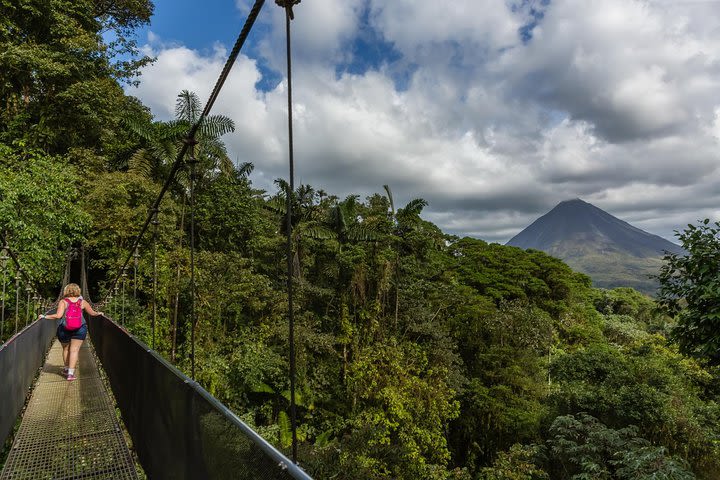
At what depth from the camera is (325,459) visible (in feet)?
26.1

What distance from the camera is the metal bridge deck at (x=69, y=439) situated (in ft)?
7.26

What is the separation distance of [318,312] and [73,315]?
36.4 ft

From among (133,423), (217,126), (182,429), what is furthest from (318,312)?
(182,429)

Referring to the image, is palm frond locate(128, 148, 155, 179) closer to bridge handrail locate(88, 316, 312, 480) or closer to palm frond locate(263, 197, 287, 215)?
palm frond locate(263, 197, 287, 215)

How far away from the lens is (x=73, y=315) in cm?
400

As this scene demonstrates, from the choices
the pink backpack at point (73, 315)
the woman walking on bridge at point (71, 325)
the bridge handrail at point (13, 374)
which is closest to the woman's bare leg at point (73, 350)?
the woman walking on bridge at point (71, 325)

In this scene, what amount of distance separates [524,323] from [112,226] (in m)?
13.9

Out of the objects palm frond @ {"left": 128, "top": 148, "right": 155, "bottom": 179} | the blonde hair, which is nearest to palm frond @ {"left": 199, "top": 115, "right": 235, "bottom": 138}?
palm frond @ {"left": 128, "top": 148, "right": 155, "bottom": 179}

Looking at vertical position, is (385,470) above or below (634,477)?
below

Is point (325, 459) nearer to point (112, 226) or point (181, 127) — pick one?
point (112, 226)

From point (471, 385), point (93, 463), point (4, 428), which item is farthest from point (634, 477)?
point (471, 385)

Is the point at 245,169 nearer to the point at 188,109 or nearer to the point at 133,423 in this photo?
the point at 188,109

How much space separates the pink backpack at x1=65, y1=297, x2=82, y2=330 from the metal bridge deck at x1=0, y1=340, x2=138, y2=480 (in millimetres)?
564

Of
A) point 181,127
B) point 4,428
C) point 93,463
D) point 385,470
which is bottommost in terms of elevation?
point 385,470
